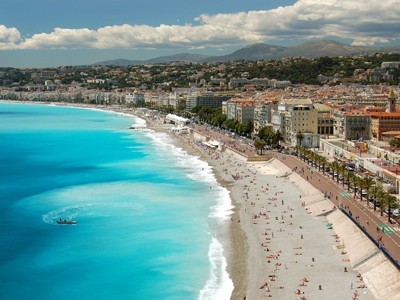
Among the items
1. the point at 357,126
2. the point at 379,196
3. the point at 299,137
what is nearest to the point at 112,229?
the point at 379,196

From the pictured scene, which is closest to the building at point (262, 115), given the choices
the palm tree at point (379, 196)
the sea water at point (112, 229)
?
the sea water at point (112, 229)

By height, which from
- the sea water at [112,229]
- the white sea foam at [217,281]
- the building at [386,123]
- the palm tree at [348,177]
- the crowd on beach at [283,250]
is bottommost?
the sea water at [112,229]

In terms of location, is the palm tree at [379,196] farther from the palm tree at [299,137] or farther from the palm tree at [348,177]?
the palm tree at [299,137]

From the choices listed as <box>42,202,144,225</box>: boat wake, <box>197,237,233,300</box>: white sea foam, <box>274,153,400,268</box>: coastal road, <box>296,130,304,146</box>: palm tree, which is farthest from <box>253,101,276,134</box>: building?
<box>197,237,233,300</box>: white sea foam


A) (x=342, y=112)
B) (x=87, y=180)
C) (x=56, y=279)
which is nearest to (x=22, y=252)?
(x=56, y=279)

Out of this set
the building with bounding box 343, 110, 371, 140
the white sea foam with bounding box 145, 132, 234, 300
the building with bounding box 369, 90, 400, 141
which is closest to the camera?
the white sea foam with bounding box 145, 132, 234, 300

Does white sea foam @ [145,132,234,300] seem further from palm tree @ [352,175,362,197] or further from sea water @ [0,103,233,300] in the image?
palm tree @ [352,175,362,197]

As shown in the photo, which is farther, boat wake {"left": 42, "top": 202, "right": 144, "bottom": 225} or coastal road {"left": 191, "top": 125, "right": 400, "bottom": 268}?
boat wake {"left": 42, "top": 202, "right": 144, "bottom": 225}

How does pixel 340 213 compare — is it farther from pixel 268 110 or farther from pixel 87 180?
pixel 268 110

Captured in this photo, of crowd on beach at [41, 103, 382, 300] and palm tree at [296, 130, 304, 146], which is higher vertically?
palm tree at [296, 130, 304, 146]
